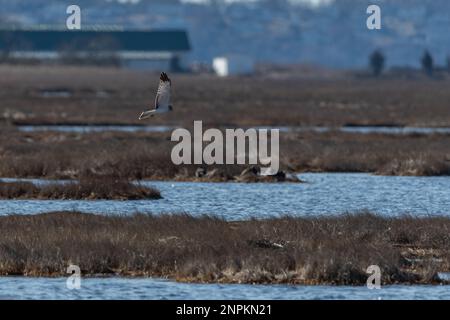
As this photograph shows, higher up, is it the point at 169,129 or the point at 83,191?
the point at 83,191

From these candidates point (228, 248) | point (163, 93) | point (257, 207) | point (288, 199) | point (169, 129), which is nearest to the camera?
point (228, 248)

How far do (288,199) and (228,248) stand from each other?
12.6 meters

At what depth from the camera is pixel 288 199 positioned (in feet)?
118

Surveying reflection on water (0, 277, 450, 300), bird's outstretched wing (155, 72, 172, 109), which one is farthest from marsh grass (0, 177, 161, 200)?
reflection on water (0, 277, 450, 300)

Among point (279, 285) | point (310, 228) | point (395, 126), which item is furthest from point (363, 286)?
point (395, 126)

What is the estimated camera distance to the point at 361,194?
124ft

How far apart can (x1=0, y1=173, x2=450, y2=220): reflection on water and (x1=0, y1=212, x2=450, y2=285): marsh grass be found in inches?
168

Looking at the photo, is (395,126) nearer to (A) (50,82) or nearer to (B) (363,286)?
(B) (363,286)

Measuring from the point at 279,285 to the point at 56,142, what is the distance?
29565 mm

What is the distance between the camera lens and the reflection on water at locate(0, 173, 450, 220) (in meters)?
32.4

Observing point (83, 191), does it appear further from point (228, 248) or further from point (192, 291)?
point (192, 291)

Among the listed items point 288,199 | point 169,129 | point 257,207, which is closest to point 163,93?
point 257,207

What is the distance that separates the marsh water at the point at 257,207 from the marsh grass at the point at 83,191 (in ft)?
2.14

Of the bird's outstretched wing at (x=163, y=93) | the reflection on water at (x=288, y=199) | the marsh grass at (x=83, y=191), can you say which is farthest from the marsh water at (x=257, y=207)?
the bird's outstretched wing at (x=163, y=93)
